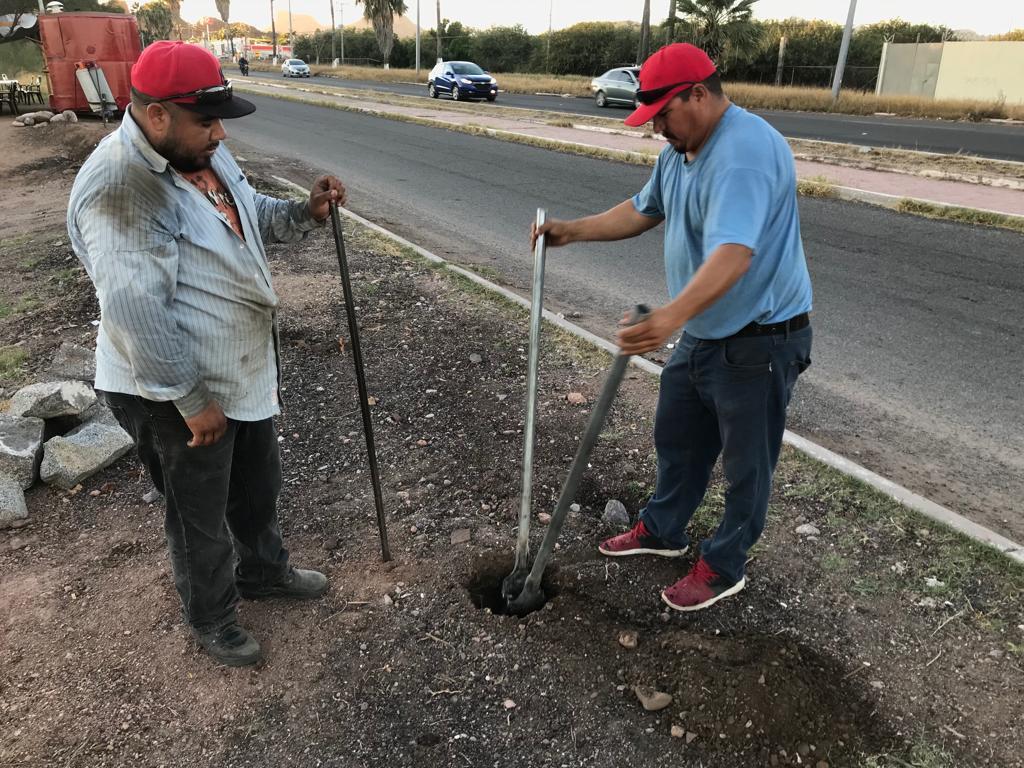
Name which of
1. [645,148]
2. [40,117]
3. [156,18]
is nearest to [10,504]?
[645,148]

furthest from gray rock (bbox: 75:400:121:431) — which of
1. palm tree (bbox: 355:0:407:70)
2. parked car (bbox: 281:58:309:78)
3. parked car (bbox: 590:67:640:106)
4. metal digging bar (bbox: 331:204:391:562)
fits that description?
palm tree (bbox: 355:0:407:70)

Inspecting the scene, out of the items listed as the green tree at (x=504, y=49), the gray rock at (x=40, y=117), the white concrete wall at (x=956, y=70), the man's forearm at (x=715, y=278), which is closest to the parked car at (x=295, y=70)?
the green tree at (x=504, y=49)

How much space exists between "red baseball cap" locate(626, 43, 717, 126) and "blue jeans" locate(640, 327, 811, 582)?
0.76m

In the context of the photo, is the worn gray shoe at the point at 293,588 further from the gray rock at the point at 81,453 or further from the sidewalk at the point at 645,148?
the sidewalk at the point at 645,148

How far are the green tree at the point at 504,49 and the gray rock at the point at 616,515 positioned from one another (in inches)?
2241

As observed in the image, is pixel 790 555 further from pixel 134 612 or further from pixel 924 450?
pixel 134 612

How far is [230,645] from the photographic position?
2572mm

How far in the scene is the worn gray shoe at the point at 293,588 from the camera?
285cm

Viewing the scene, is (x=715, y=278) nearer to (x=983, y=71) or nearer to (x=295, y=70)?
(x=983, y=71)

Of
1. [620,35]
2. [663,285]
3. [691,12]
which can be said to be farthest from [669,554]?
[620,35]

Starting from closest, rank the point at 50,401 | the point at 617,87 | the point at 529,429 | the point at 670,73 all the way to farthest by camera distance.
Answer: the point at 670,73, the point at 529,429, the point at 50,401, the point at 617,87

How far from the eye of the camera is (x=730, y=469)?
254 centimetres

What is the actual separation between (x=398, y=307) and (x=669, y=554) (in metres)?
3.33

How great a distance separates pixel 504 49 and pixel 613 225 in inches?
2346
